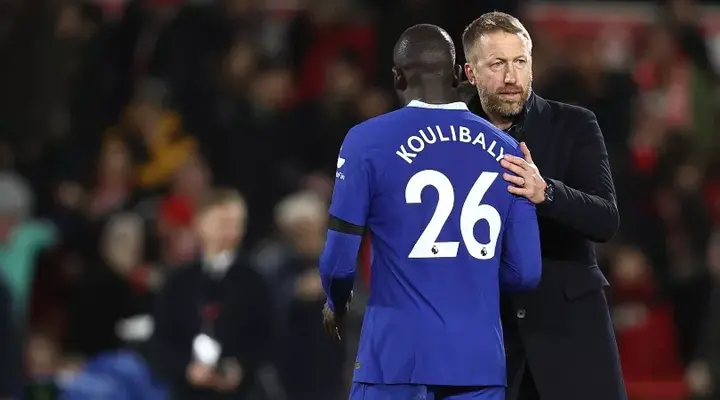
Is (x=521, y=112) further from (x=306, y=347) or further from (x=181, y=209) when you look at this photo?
(x=181, y=209)

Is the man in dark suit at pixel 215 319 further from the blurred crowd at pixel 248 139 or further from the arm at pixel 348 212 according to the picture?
the arm at pixel 348 212

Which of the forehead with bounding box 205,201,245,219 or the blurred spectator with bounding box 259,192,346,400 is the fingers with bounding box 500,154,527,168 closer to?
the forehead with bounding box 205,201,245,219

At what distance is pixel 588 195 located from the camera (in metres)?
4.93

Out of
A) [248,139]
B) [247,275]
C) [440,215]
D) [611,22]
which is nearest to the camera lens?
[440,215]

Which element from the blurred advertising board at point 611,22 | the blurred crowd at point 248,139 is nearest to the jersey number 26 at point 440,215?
the blurred crowd at point 248,139

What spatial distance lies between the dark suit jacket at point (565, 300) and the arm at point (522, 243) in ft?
0.95

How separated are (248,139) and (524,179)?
243 inches

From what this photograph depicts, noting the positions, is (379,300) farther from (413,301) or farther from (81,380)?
(81,380)

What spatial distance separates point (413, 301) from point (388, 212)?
→ 301mm

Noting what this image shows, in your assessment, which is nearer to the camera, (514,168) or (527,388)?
(514,168)

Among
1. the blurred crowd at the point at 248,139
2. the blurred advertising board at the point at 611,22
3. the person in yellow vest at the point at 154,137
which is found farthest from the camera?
the blurred advertising board at the point at 611,22

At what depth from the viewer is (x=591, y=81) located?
36.6 feet

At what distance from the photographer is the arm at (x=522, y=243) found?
15.6ft

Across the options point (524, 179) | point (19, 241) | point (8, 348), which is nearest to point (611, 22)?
point (19, 241)
